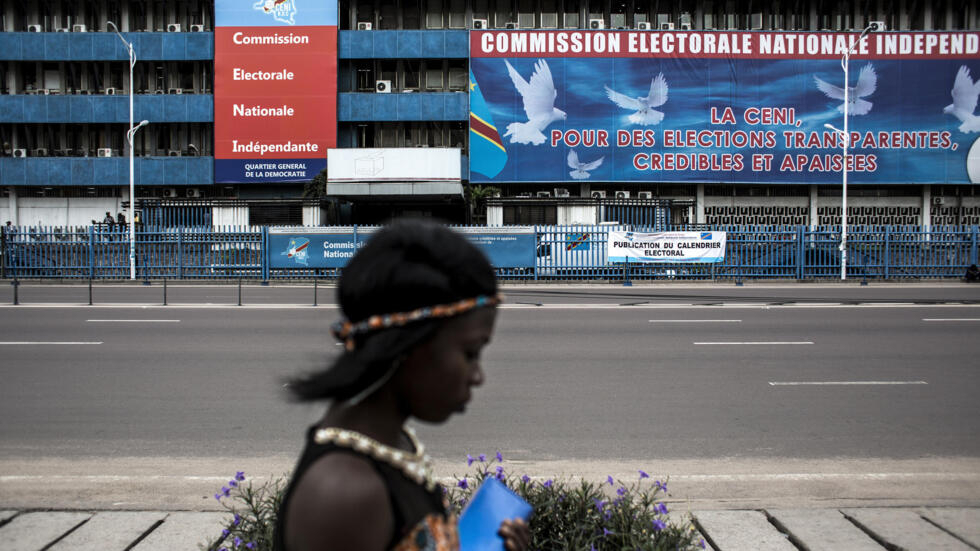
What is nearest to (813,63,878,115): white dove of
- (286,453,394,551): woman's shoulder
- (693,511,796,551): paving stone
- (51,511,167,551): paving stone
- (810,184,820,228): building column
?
(810,184,820,228): building column

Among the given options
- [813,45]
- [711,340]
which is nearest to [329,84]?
[813,45]

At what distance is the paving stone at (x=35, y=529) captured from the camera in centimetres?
373

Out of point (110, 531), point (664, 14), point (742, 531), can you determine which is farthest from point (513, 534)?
point (664, 14)

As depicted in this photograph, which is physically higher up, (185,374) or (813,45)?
(813,45)

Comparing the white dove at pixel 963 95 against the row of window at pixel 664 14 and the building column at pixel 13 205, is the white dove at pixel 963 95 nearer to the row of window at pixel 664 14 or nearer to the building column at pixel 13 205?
the row of window at pixel 664 14

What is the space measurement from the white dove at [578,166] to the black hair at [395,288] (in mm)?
40469

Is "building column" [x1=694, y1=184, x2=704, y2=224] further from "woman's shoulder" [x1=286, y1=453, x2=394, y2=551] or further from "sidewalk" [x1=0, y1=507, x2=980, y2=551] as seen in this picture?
"woman's shoulder" [x1=286, y1=453, x2=394, y2=551]

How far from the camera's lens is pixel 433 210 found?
4169cm


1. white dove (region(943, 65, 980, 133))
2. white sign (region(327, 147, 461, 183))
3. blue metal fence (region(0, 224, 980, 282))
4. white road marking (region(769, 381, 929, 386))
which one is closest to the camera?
white road marking (region(769, 381, 929, 386))

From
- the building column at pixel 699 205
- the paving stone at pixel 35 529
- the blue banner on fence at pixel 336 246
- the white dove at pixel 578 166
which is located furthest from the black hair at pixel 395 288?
the building column at pixel 699 205

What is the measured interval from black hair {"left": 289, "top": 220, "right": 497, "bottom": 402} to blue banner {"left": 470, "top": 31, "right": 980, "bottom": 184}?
4018 centimetres

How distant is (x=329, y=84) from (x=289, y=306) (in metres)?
28.1

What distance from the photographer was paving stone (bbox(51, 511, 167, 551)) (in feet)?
12.1

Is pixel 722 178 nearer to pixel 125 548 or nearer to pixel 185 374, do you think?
pixel 185 374
